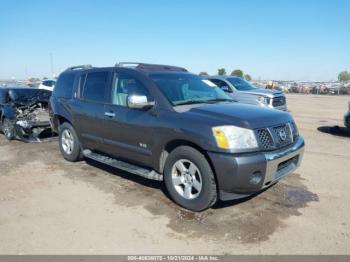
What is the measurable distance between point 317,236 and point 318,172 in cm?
263

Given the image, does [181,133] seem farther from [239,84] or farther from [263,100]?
[239,84]

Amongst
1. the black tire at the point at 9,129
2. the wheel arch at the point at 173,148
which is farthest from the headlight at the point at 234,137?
the black tire at the point at 9,129

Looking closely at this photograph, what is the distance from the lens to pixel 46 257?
11.1 ft

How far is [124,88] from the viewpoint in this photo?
5.48m

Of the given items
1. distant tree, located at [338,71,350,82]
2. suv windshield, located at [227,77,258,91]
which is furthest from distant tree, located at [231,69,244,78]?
suv windshield, located at [227,77,258,91]

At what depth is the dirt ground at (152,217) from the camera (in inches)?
141

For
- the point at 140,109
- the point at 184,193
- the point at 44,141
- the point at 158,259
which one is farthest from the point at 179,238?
the point at 44,141

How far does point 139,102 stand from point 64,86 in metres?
2.92

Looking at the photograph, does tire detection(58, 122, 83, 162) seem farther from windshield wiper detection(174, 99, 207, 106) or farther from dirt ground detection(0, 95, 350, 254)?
windshield wiper detection(174, 99, 207, 106)

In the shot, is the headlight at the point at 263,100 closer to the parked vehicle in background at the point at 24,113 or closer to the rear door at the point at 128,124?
the parked vehicle in background at the point at 24,113

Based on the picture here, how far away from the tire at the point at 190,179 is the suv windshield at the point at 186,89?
85 centimetres

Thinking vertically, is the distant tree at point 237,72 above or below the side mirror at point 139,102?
above

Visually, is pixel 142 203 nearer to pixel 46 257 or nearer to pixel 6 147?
pixel 46 257

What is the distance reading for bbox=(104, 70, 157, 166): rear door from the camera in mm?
4922
